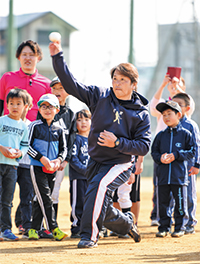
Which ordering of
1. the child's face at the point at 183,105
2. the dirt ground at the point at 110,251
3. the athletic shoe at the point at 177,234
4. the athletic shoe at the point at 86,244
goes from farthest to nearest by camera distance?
the child's face at the point at 183,105, the athletic shoe at the point at 177,234, the athletic shoe at the point at 86,244, the dirt ground at the point at 110,251

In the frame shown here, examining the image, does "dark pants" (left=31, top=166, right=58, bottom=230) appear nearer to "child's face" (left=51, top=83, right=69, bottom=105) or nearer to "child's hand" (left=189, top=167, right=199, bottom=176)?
"child's face" (left=51, top=83, right=69, bottom=105)

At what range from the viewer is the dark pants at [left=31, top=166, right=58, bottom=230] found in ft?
17.2

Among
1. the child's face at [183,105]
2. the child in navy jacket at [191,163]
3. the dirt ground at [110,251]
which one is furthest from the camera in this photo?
the child's face at [183,105]

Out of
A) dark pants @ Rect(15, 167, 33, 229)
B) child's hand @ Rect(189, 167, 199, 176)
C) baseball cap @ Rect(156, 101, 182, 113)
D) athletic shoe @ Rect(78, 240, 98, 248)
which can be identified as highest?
baseball cap @ Rect(156, 101, 182, 113)

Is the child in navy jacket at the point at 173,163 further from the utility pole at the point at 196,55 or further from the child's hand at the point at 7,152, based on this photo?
the utility pole at the point at 196,55

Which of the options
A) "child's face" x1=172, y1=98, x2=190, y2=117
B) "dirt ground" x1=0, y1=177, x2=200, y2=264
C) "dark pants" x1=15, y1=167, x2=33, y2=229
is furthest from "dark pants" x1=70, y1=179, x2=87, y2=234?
"child's face" x1=172, y1=98, x2=190, y2=117

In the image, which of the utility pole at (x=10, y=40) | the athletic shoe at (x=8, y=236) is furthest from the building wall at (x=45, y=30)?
the athletic shoe at (x=8, y=236)

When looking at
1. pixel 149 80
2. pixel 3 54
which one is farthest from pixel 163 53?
pixel 3 54

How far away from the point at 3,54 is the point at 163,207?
479 inches

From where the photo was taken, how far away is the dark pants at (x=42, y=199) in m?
5.23

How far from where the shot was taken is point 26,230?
550 centimetres

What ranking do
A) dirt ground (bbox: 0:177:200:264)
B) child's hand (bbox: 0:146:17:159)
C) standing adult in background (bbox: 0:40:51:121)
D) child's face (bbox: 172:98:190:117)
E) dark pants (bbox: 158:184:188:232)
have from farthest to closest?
child's face (bbox: 172:98:190:117)
standing adult in background (bbox: 0:40:51:121)
dark pants (bbox: 158:184:188:232)
child's hand (bbox: 0:146:17:159)
dirt ground (bbox: 0:177:200:264)

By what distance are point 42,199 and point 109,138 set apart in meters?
1.29

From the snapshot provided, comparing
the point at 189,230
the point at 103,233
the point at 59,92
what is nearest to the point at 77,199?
the point at 103,233
